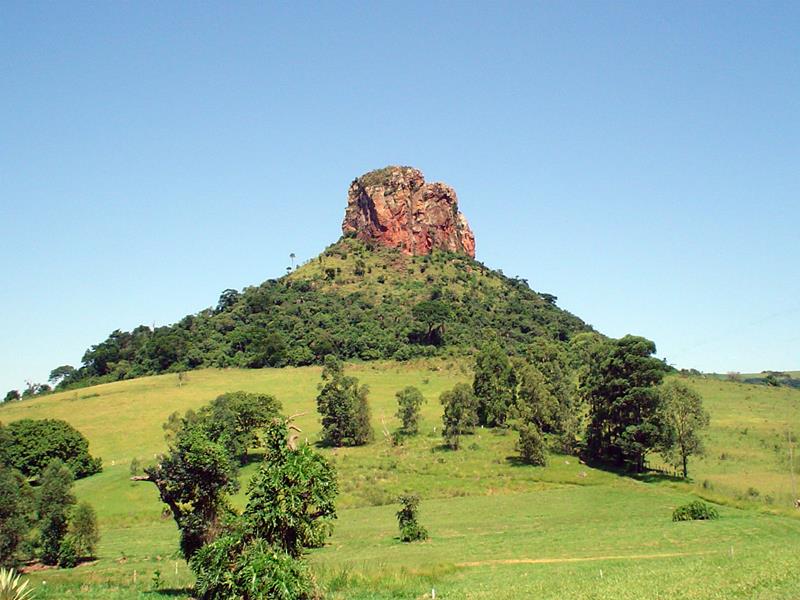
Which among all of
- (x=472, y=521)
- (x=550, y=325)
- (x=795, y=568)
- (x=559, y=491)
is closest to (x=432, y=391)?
(x=559, y=491)

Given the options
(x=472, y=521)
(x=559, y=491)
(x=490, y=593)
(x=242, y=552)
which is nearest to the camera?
(x=242, y=552)

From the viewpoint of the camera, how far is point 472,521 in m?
52.3

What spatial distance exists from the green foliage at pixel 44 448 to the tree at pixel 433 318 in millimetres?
85163

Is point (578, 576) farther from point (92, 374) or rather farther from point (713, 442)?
point (92, 374)

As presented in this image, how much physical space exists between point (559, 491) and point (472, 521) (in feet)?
48.8

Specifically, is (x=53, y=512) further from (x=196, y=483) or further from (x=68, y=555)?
(x=196, y=483)

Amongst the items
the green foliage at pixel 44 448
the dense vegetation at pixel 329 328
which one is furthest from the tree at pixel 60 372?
the green foliage at pixel 44 448

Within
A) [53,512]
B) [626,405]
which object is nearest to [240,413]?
[53,512]

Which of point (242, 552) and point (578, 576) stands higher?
point (242, 552)

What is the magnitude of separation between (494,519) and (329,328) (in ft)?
368

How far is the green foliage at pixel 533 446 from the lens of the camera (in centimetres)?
7262

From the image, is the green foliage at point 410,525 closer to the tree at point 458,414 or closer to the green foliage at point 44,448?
the tree at point 458,414

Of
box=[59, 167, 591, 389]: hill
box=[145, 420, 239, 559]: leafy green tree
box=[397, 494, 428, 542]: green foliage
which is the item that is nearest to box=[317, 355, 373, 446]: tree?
box=[397, 494, 428, 542]: green foliage

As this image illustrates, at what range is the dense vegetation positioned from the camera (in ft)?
489
